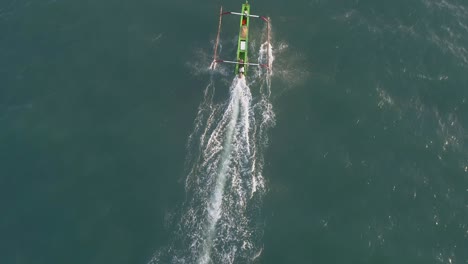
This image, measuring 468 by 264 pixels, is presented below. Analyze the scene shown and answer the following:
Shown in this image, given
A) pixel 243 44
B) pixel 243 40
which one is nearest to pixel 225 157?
pixel 243 44

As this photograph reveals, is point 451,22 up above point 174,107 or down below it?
above

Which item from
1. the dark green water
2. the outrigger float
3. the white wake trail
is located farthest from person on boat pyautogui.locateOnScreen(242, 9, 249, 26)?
the white wake trail

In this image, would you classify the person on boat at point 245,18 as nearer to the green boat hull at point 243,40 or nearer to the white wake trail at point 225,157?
the green boat hull at point 243,40

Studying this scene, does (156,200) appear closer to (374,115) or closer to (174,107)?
(174,107)

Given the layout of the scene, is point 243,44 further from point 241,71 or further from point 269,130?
point 269,130

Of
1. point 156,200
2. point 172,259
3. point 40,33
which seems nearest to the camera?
point 172,259

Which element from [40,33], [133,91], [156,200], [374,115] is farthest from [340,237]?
[40,33]

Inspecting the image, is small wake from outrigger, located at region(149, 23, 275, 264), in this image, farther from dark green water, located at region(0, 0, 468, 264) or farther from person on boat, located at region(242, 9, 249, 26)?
person on boat, located at region(242, 9, 249, 26)
